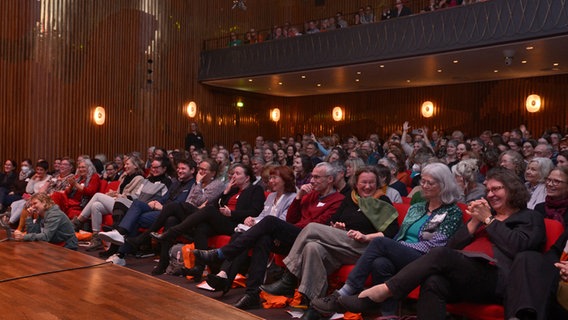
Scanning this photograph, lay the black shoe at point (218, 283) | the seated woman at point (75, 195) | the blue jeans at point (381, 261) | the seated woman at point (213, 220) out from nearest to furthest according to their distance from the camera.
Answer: the blue jeans at point (381, 261) < the black shoe at point (218, 283) < the seated woman at point (213, 220) < the seated woman at point (75, 195)

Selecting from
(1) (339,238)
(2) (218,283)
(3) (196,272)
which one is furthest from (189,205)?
(1) (339,238)

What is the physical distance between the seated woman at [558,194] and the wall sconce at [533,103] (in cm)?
915

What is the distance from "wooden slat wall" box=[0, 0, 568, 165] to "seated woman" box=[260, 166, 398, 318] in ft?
28.1

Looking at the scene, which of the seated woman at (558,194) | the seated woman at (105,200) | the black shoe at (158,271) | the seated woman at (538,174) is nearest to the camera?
the seated woman at (558,194)

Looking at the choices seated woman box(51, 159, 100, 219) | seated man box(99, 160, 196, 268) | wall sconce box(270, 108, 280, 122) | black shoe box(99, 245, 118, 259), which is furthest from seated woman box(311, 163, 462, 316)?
wall sconce box(270, 108, 280, 122)

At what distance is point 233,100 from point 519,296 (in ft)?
40.8

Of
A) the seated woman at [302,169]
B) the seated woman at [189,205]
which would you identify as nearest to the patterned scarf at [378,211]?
the seated woman at [189,205]

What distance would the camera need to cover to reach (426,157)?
19.6 ft

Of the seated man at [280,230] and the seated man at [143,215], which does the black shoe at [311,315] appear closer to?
the seated man at [280,230]

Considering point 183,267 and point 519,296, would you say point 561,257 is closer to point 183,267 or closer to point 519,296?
point 519,296

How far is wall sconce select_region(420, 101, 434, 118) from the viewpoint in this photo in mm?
13156

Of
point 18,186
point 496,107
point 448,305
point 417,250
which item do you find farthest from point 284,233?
point 496,107

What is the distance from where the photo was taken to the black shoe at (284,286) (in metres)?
3.67

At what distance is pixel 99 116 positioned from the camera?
38.1ft
